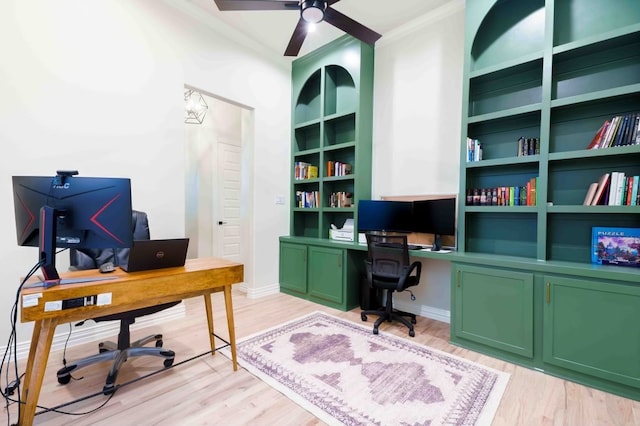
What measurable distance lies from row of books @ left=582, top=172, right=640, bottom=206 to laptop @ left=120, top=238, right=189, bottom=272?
294cm

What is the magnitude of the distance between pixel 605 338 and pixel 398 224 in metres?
1.77

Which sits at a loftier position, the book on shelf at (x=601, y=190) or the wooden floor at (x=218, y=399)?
the book on shelf at (x=601, y=190)

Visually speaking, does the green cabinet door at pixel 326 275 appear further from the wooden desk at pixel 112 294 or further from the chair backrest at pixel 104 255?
the chair backrest at pixel 104 255

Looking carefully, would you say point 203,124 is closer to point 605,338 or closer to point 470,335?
point 470,335

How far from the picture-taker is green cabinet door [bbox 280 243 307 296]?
3.68 m

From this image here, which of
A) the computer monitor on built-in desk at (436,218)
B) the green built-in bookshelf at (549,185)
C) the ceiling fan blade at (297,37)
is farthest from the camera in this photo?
the computer monitor on built-in desk at (436,218)

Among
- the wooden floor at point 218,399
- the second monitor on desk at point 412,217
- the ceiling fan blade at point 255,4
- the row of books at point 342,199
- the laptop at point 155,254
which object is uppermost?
the ceiling fan blade at point 255,4

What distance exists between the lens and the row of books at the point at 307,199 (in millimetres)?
3920

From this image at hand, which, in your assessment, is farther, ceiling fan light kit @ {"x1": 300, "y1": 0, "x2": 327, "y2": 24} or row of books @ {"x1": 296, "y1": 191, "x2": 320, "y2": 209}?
row of books @ {"x1": 296, "y1": 191, "x2": 320, "y2": 209}

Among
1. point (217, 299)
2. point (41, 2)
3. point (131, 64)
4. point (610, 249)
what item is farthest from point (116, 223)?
point (610, 249)

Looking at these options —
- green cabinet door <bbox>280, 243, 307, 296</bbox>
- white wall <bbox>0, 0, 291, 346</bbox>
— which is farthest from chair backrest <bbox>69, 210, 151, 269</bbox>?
A: green cabinet door <bbox>280, 243, 307, 296</bbox>

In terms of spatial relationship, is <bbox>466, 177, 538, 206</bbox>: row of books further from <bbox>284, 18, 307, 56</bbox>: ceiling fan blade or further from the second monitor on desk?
<bbox>284, 18, 307, 56</bbox>: ceiling fan blade

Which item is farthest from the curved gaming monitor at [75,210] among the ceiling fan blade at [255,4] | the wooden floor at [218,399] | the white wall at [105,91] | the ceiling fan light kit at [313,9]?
the ceiling fan light kit at [313,9]

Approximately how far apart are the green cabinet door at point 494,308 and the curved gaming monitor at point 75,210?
2491 millimetres
